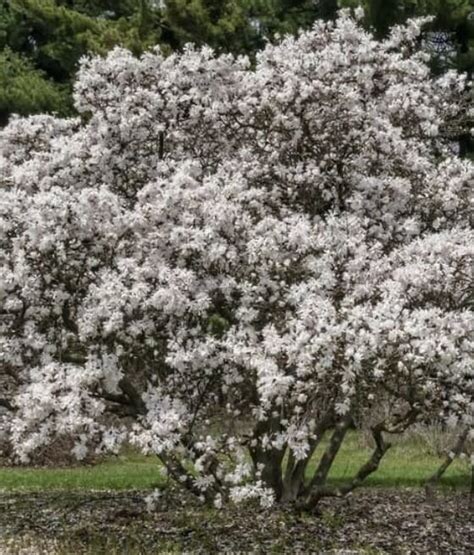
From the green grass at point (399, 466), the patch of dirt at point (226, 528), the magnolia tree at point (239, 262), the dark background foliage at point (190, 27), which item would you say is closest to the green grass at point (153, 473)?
the green grass at point (399, 466)

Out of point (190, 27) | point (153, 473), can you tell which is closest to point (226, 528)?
point (153, 473)

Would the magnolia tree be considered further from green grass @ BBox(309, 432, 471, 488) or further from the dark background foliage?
the dark background foliage

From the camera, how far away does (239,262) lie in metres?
7.41

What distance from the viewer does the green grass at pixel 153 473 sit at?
499 inches

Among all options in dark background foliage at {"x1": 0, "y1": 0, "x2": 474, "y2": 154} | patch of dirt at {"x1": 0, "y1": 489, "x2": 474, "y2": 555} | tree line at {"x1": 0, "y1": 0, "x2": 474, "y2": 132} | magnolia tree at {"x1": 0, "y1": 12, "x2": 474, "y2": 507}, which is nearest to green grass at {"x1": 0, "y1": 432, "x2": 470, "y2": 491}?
patch of dirt at {"x1": 0, "y1": 489, "x2": 474, "y2": 555}

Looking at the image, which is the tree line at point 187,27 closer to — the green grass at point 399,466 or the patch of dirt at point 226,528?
the green grass at point 399,466

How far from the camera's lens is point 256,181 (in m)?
8.34

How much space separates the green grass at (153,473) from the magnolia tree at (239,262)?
4.01 m

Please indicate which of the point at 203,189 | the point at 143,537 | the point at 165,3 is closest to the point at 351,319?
the point at 203,189

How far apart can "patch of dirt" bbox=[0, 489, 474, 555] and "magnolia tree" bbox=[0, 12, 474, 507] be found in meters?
0.45

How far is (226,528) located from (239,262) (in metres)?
2.64

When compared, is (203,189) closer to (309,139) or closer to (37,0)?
(309,139)

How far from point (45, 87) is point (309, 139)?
15.6 meters

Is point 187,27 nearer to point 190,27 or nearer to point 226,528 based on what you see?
point 190,27
